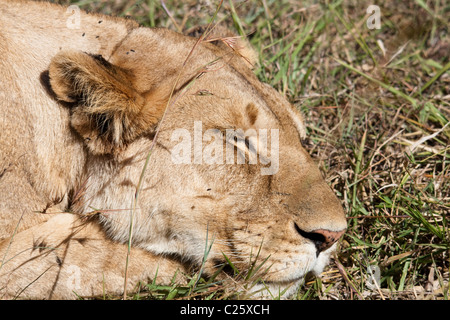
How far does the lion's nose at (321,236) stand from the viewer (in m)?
2.44

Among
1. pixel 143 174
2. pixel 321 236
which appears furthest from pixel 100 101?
pixel 321 236

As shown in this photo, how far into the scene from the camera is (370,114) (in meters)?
3.83

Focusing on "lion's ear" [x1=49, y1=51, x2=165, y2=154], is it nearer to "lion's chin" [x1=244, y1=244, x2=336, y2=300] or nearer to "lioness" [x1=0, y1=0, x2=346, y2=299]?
"lioness" [x1=0, y1=0, x2=346, y2=299]

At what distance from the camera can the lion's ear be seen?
7.54ft

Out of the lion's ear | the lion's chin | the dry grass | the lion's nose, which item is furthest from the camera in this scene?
the dry grass

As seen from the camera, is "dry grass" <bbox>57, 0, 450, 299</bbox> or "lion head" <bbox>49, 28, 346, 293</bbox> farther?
"dry grass" <bbox>57, 0, 450, 299</bbox>

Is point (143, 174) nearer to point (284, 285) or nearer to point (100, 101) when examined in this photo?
point (100, 101)

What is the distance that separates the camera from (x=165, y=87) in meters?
2.54

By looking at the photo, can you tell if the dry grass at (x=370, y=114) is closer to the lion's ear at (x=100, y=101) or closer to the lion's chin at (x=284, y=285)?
the lion's chin at (x=284, y=285)

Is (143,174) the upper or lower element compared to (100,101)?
lower

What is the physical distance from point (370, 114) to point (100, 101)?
6.90ft

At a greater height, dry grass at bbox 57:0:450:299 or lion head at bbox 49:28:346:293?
lion head at bbox 49:28:346:293

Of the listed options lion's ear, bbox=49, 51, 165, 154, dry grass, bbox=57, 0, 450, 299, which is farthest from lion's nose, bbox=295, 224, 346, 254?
lion's ear, bbox=49, 51, 165, 154
